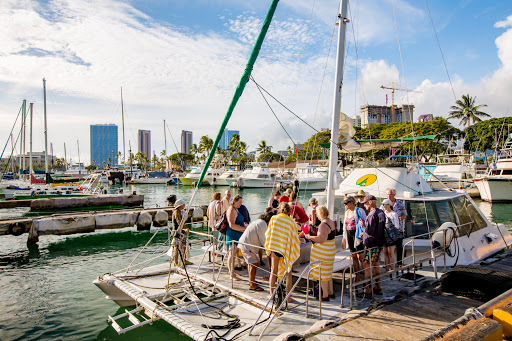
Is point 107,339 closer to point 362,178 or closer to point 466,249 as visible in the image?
point 362,178

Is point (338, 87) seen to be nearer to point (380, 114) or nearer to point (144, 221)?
point (144, 221)

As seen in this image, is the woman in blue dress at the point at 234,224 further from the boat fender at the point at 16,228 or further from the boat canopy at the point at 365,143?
the boat fender at the point at 16,228

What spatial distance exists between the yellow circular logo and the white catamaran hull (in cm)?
3314

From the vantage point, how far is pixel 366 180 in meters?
10.5

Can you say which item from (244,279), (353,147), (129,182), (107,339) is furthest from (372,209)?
(129,182)

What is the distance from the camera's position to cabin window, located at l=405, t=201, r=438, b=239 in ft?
29.9

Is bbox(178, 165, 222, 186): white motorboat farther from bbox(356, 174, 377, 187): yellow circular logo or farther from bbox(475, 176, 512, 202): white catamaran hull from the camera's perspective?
bbox(356, 174, 377, 187): yellow circular logo

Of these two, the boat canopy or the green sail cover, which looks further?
the boat canopy

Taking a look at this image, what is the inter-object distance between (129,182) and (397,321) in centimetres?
8429

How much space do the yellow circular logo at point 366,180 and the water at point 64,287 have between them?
4.81m

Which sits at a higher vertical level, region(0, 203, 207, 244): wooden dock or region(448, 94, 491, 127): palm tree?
region(448, 94, 491, 127): palm tree

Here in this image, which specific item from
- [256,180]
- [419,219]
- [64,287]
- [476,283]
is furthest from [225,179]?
[476,283]

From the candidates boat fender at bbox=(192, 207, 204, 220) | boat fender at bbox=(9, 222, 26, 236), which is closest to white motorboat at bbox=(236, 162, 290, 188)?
boat fender at bbox=(192, 207, 204, 220)

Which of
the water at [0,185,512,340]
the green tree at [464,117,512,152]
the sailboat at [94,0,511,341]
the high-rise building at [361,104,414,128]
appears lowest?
the water at [0,185,512,340]
